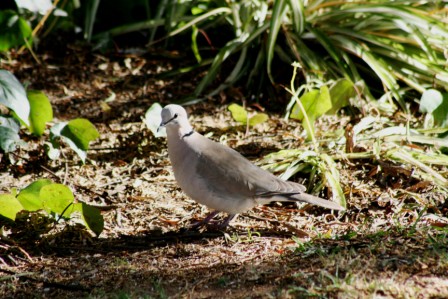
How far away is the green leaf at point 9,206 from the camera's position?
3.47 metres

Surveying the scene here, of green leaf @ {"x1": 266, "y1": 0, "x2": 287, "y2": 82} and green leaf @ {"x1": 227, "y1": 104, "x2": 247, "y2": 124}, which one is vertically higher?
green leaf @ {"x1": 266, "y1": 0, "x2": 287, "y2": 82}

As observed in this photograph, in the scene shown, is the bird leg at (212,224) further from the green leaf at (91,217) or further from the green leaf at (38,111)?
the green leaf at (38,111)

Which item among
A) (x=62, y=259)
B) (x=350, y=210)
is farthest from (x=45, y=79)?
(x=350, y=210)

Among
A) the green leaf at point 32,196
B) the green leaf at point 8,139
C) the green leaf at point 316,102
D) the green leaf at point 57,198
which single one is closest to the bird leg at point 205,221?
the green leaf at point 57,198

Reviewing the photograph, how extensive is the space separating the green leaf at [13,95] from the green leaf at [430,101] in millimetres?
2353

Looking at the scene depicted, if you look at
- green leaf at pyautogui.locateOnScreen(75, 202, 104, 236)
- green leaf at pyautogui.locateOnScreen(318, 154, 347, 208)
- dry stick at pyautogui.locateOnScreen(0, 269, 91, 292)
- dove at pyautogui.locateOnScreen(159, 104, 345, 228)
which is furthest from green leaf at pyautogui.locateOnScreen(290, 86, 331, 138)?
dry stick at pyautogui.locateOnScreen(0, 269, 91, 292)

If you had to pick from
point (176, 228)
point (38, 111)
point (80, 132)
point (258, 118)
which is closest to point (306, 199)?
point (176, 228)

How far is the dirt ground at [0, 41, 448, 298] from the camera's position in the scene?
2.95 metres

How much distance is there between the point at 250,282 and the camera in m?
A: 3.00

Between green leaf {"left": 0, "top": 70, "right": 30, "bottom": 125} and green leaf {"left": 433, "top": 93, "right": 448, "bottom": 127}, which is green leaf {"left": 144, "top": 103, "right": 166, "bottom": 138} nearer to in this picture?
green leaf {"left": 0, "top": 70, "right": 30, "bottom": 125}

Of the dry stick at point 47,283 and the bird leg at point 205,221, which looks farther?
the bird leg at point 205,221

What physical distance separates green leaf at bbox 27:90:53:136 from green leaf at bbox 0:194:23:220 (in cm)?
96

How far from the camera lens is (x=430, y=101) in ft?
14.5

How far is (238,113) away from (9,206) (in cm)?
177
